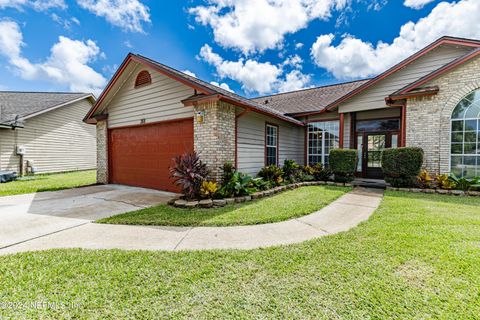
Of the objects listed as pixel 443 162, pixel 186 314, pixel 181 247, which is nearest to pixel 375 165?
pixel 443 162

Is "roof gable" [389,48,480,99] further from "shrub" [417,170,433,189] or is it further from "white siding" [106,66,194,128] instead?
"white siding" [106,66,194,128]

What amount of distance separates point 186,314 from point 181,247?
1.41 meters

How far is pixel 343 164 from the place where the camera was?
8438mm

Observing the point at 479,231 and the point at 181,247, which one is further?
the point at 479,231

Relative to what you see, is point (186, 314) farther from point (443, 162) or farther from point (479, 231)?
point (443, 162)

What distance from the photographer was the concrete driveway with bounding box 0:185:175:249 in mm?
3818

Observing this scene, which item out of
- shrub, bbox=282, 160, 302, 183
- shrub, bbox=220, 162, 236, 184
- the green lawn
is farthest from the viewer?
shrub, bbox=282, 160, 302, 183

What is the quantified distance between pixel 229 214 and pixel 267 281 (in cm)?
249

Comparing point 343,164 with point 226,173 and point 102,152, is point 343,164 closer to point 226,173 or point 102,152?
point 226,173

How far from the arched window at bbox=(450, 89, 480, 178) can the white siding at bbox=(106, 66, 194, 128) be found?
9.04 meters

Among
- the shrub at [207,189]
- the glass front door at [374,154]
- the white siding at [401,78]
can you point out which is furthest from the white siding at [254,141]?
the glass front door at [374,154]

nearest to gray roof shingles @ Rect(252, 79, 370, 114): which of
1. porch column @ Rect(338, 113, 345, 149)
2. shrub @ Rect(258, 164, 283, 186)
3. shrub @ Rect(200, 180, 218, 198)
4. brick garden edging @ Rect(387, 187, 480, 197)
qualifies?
porch column @ Rect(338, 113, 345, 149)

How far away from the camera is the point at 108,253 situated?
115 inches

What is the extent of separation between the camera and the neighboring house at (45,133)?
1170 cm
